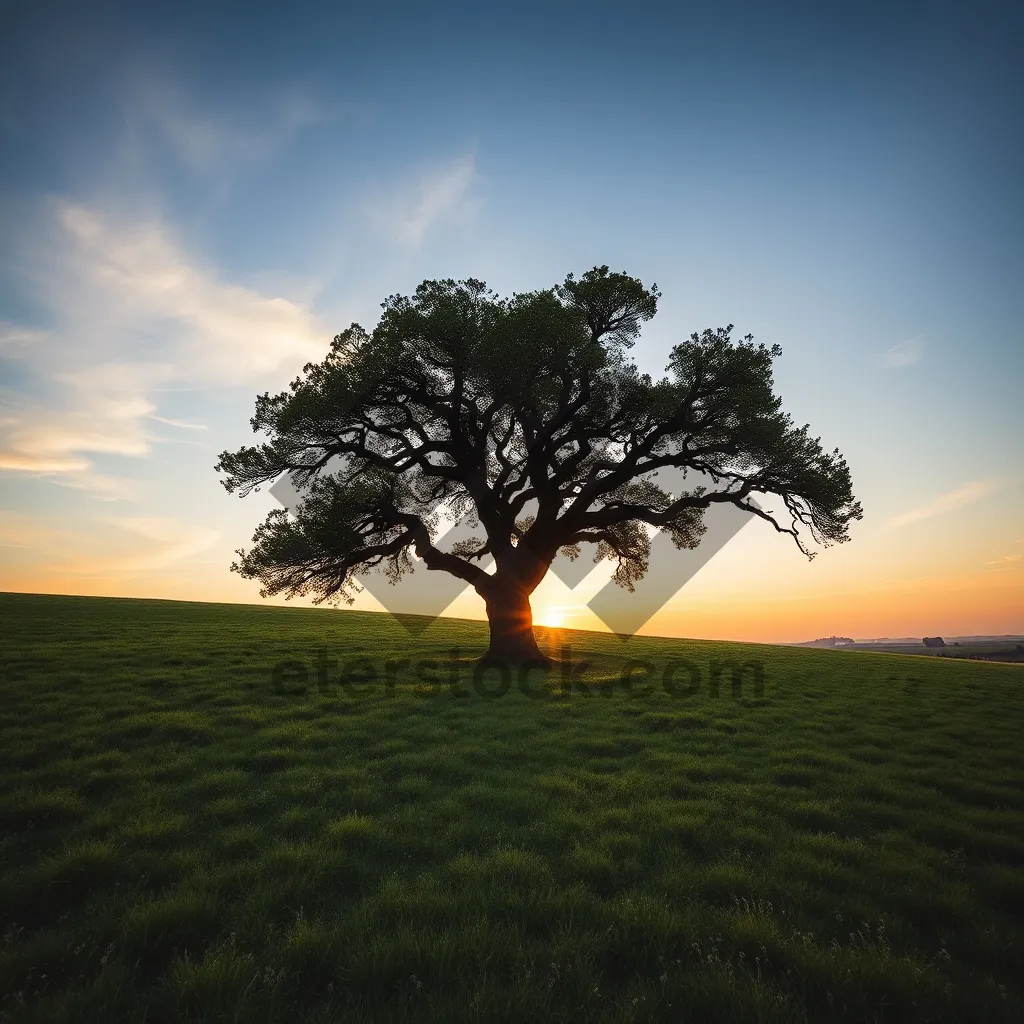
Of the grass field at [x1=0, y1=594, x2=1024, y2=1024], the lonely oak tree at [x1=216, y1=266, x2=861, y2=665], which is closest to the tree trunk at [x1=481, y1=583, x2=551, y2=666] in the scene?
the lonely oak tree at [x1=216, y1=266, x2=861, y2=665]

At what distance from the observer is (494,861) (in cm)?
608

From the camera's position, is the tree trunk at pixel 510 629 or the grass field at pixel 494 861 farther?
the tree trunk at pixel 510 629

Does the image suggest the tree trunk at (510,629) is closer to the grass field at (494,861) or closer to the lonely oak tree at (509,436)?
the lonely oak tree at (509,436)

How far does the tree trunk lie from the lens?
2225cm

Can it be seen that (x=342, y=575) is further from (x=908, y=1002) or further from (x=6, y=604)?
(x=6, y=604)

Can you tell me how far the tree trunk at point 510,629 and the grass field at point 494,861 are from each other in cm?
817

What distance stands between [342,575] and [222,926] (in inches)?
693

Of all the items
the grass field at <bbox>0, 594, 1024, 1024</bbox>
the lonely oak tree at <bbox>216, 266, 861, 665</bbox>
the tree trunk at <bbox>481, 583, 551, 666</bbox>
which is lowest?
the grass field at <bbox>0, 594, 1024, 1024</bbox>

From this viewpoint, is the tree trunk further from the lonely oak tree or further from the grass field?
the grass field

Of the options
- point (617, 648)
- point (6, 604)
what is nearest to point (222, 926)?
point (617, 648)

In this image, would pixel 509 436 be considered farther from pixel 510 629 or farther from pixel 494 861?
pixel 494 861

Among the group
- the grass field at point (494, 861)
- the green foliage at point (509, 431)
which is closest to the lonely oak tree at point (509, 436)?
the green foliage at point (509, 431)

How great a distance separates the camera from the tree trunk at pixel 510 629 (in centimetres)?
2225

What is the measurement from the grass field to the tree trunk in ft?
26.8
